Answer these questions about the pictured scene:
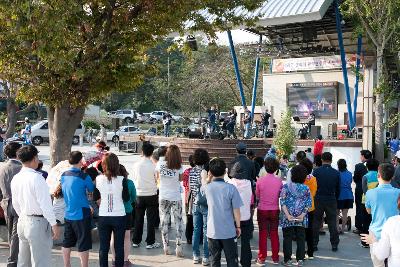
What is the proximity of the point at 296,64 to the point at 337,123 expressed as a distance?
473 centimetres

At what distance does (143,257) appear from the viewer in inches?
289

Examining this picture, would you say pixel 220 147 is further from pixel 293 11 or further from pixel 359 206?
pixel 359 206

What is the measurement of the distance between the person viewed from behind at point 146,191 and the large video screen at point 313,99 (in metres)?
23.7

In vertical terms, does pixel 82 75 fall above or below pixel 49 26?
below

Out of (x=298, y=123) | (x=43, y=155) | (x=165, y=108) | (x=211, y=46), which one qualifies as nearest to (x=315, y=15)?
(x=298, y=123)

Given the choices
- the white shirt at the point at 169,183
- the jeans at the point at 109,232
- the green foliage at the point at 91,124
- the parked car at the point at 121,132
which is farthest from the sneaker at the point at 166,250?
the green foliage at the point at 91,124

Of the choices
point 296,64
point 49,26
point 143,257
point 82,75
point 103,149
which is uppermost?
point 296,64

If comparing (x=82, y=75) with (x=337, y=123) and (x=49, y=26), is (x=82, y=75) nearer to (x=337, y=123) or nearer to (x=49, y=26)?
(x=49, y=26)

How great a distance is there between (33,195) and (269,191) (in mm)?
3226

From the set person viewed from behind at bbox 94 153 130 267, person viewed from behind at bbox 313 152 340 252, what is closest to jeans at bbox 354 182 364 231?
person viewed from behind at bbox 313 152 340 252

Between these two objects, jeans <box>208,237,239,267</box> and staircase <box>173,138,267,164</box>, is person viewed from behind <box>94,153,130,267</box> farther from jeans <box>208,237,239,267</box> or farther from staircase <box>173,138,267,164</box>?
staircase <box>173,138,267,164</box>

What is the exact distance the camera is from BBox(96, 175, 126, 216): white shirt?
5883 millimetres

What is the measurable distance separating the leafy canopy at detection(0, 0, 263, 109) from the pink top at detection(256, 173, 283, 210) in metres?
3.18

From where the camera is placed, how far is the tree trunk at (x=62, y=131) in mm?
8414
